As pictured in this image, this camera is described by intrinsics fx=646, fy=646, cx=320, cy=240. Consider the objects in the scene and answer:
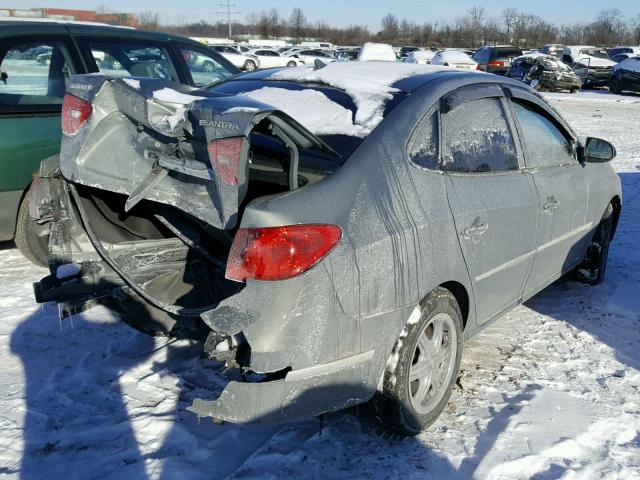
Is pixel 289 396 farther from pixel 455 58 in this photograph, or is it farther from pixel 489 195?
pixel 455 58

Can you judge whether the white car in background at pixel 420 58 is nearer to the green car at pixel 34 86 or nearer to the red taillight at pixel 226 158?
the green car at pixel 34 86

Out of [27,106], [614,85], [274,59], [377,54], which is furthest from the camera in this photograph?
[274,59]

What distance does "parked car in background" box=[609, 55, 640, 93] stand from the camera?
23.1 m

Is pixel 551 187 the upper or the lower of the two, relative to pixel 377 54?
lower

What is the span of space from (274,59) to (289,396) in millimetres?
34446

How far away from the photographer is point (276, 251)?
2480 millimetres

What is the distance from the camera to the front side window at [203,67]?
6.52 metres

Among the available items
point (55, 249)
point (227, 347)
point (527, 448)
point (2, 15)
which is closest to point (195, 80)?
point (2, 15)

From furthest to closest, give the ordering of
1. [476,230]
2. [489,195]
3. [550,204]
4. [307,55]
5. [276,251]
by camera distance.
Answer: [307,55] < [550,204] < [489,195] < [476,230] < [276,251]

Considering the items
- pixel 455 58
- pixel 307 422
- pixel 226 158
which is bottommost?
pixel 307 422

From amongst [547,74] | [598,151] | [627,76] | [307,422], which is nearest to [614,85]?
[627,76]

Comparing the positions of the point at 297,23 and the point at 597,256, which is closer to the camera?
the point at 597,256

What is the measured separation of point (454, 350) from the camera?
11.0 feet

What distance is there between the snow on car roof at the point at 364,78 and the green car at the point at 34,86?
2183 mm
